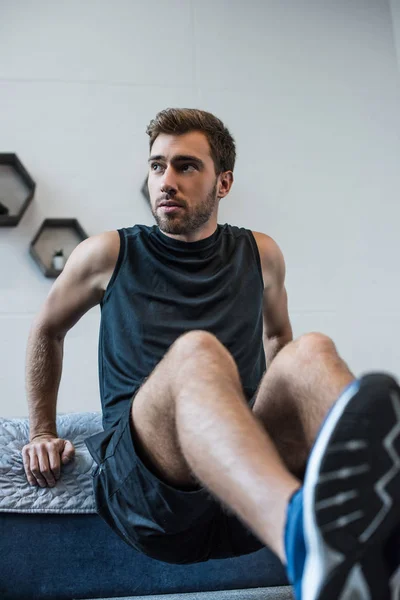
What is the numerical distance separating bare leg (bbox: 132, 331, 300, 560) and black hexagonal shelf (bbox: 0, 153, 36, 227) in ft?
6.10

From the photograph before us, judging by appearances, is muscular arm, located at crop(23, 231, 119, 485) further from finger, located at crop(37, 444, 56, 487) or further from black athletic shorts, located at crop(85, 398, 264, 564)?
black athletic shorts, located at crop(85, 398, 264, 564)

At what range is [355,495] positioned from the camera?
2.54ft

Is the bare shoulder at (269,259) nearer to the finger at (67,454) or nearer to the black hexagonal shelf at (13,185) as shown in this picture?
the finger at (67,454)

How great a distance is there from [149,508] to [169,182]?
0.89 m

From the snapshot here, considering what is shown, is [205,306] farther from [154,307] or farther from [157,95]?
[157,95]

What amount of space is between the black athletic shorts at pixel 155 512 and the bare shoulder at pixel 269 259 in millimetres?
683

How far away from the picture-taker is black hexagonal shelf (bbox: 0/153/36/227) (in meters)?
2.91

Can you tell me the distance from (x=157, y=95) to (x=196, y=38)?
0.37 m

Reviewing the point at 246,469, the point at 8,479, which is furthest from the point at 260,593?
the point at 246,469

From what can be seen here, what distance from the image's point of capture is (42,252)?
2930mm

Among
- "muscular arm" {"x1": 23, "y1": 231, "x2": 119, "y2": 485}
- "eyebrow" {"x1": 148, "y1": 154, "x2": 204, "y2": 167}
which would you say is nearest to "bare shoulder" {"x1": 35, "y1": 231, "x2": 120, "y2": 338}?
"muscular arm" {"x1": 23, "y1": 231, "x2": 119, "y2": 485}

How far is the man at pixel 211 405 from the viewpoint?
78 centimetres

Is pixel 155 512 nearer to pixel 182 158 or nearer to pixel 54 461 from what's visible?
pixel 54 461

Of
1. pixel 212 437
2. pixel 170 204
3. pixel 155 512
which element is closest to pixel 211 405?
pixel 212 437
